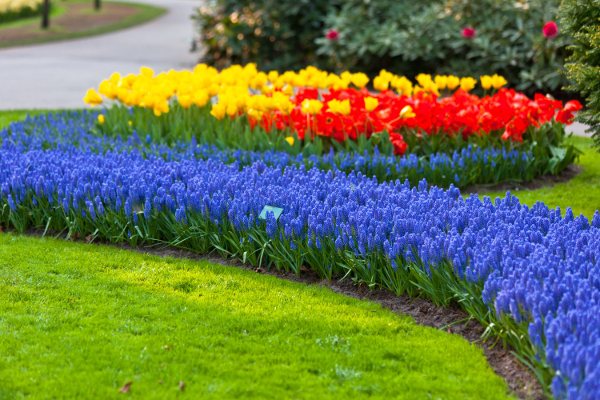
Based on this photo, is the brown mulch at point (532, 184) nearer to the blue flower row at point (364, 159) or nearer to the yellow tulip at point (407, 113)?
the blue flower row at point (364, 159)

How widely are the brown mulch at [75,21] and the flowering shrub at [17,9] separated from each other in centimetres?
75

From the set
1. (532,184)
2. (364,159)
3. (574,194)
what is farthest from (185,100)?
(574,194)

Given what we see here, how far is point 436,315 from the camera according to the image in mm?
4836

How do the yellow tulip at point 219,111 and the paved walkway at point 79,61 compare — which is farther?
the paved walkway at point 79,61

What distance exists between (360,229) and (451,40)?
25.7 ft

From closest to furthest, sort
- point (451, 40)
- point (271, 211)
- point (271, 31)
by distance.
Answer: point (271, 211) < point (451, 40) < point (271, 31)

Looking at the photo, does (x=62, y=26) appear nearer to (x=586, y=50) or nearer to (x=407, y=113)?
(x=407, y=113)

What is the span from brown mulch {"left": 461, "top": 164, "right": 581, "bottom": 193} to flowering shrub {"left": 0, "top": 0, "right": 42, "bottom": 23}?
770 inches

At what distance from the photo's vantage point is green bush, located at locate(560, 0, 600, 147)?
21.4 feet

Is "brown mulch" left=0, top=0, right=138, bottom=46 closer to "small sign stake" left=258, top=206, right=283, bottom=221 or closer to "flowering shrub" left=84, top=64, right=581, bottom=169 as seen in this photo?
"flowering shrub" left=84, top=64, right=581, bottom=169

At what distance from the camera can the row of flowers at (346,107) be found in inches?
308

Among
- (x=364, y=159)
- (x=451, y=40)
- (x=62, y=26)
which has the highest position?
(x=451, y=40)

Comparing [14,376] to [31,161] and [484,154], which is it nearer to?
[31,161]

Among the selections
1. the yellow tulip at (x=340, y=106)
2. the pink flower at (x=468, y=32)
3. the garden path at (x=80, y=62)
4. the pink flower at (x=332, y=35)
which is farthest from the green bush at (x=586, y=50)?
the pink flower at (x=332, y=35)
